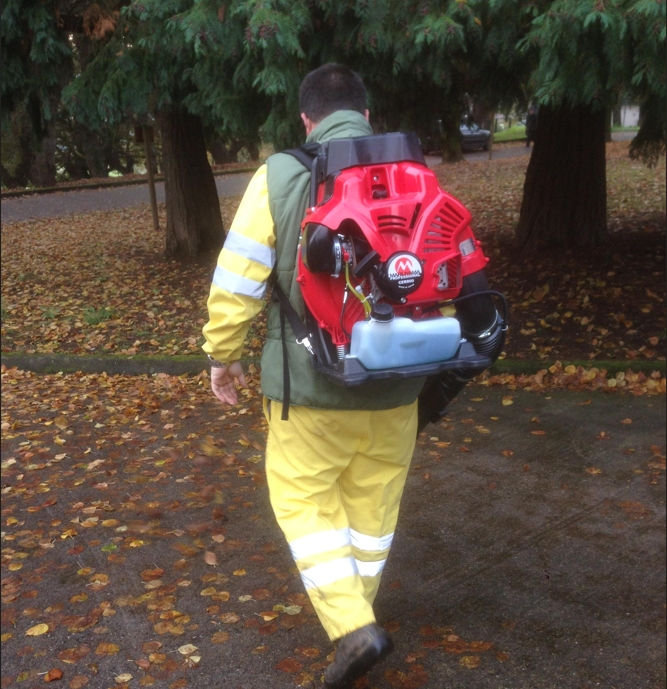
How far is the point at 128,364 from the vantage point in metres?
8.14

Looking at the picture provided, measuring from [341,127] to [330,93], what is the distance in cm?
16

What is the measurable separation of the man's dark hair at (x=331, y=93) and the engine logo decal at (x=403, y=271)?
0.69m

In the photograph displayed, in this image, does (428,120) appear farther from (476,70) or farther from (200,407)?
(200,407)

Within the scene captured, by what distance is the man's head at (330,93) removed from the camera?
9.93 ft

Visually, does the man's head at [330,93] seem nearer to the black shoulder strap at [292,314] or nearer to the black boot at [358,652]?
the black shoulder strap at [292,314]

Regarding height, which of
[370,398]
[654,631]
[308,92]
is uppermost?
[308,92]

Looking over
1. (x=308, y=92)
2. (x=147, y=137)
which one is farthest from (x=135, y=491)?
(x=147, y=137)

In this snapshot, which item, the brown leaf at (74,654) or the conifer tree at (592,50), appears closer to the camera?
the brown leaf at (74,654)

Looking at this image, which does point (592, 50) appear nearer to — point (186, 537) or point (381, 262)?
point (381, 262)

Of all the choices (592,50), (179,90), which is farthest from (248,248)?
(179,90)

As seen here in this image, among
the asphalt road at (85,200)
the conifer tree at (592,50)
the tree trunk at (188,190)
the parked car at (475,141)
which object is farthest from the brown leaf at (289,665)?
the parked car at (475,141)

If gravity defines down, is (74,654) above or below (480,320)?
below

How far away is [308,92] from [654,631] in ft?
8.15

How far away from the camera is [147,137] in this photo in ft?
42.8
